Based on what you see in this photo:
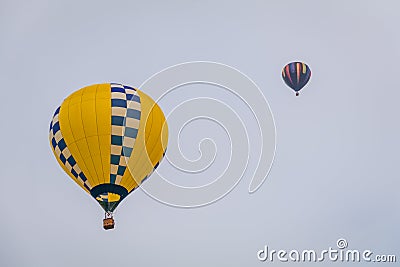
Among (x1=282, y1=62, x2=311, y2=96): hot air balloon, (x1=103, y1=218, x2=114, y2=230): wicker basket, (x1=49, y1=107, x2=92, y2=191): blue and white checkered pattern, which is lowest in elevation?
(x1=103, y1=218, x2=114, y2=230): wicker basket

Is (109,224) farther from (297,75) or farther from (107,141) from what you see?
(297,75)

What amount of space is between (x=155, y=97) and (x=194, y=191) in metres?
4.14

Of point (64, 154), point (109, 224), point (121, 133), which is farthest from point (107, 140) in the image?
point (109, 224)

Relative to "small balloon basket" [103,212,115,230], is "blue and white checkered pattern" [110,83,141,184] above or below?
above

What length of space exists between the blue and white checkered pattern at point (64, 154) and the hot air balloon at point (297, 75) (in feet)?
35.5

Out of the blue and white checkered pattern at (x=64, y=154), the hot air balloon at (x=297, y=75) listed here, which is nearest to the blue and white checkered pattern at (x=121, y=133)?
the blue and white checkered pattern at (x=64, y=154)

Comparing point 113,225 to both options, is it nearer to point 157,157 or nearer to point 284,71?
point 157,157

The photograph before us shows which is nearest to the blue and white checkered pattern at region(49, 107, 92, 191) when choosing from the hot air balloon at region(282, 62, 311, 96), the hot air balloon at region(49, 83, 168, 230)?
the hot air balloon at region(49, 83, 168, 230)

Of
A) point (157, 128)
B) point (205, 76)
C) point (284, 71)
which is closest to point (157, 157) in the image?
point (157, 128)

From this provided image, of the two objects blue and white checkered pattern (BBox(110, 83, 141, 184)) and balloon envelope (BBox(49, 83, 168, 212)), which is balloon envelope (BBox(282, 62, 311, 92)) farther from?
blue and white checkered pattern (BBox(110, 83, 141, 184))

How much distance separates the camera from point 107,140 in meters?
26.7

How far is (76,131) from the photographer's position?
26.7 metres

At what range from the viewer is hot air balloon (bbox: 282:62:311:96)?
34031 mm

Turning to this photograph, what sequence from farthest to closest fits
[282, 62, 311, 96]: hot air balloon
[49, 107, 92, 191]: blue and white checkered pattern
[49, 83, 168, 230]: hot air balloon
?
[282, 62, 311, 96]: hot air balloon
[49, 107, 92, 191]: blue and white checkered pattern
[49, 83, 168, 230]: hot air balloon
